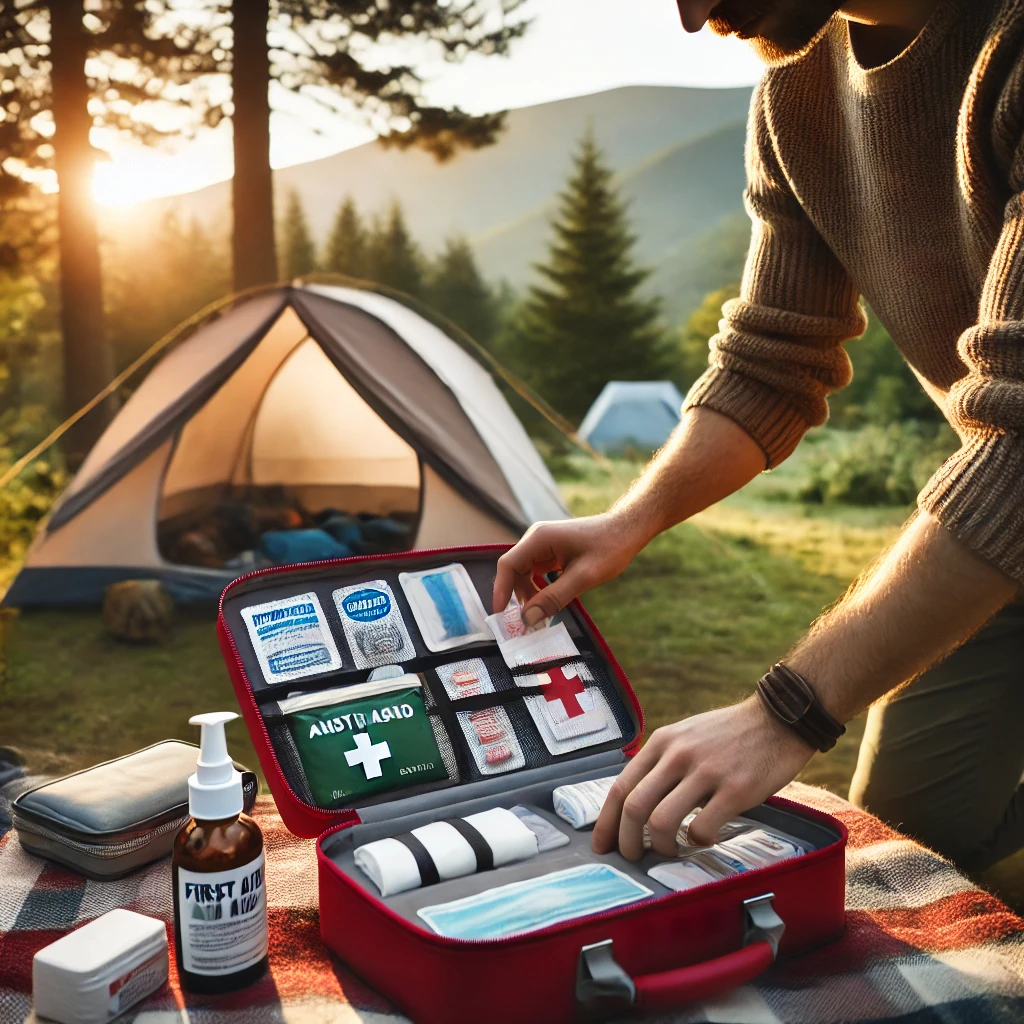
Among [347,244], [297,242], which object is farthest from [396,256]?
[297,242]

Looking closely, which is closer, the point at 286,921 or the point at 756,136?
the point at 286,921

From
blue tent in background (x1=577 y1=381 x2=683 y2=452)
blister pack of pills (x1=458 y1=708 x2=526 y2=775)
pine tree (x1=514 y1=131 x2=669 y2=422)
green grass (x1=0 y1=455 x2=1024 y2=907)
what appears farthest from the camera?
pine tree (x1=514 y1=131 x2=669 y2=422)

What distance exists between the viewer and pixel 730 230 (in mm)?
18703

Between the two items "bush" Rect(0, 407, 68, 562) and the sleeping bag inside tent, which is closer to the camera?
the sleeping bag inside tent

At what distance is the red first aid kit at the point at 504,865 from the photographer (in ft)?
2.26

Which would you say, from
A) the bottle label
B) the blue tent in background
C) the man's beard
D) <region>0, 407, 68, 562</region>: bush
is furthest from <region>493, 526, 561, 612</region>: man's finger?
the blue tent in background

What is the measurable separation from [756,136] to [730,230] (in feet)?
60.6

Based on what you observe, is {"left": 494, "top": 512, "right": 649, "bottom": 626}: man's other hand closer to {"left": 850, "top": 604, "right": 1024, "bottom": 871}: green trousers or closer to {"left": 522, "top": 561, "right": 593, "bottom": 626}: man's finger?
{"left": 522, "top": 561, "right": 593, "bottom": 626}: man's finger

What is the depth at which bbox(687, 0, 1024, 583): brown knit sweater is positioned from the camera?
0.88 meters

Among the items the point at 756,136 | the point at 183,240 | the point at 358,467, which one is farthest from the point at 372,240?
the point at 756,136

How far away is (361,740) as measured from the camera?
977 millimetres

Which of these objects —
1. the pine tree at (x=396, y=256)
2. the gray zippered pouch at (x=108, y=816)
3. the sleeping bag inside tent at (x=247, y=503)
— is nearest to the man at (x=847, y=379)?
the gray zippered pouch at (x=108, y=816)

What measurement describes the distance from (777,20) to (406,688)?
80 cm

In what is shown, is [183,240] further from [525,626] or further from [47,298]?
[525,626]
